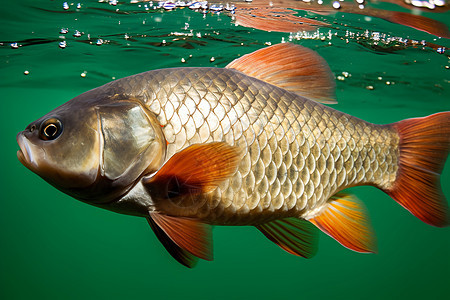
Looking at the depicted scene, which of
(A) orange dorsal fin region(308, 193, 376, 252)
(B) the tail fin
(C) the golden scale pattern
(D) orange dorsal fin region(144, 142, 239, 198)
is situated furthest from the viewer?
(B) the tail fin

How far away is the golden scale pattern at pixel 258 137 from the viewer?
2128mm

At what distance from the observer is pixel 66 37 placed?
8.77 metres

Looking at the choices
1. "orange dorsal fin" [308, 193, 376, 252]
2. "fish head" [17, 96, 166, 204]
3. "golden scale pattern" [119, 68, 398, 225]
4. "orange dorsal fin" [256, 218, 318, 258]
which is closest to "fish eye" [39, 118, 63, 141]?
"fish head" [17, 96, 166, 204]

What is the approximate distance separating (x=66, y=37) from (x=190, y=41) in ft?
10.7

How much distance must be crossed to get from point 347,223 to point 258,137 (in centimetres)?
102

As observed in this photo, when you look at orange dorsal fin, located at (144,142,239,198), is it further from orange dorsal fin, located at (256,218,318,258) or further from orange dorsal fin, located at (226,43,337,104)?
orange dorsal fin, located at (226,43,337,104)

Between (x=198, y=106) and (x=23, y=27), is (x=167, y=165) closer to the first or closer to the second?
(x=198, y=106)

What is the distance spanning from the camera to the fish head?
193 cm

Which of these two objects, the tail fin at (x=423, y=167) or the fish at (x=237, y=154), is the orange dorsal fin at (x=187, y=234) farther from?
the tail fin at (x=423, y=167)

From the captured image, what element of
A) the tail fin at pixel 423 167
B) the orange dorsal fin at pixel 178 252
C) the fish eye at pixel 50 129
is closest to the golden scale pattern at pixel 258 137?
the orange dorsal fin at pixel 178 252

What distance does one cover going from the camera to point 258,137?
222cm

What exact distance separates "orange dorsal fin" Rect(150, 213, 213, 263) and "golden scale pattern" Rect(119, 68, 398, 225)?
9 centimetres

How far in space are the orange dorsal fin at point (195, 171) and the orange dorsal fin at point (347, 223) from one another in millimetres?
938

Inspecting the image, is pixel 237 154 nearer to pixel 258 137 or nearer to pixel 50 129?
pixel 258 137
